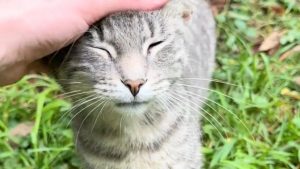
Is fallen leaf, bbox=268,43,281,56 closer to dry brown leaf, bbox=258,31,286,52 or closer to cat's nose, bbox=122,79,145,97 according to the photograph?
dry brown leaf, bbox=258,31,286,52

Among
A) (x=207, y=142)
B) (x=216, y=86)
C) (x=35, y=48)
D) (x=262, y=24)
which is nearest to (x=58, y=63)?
(x=35, y=48)

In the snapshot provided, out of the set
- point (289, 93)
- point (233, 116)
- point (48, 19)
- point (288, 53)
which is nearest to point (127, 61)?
point (48, 19)

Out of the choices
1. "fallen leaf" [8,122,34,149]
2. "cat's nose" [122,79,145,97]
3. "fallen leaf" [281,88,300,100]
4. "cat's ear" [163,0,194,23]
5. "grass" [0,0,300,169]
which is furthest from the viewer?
"fallen leaf" [281,88,300,100]

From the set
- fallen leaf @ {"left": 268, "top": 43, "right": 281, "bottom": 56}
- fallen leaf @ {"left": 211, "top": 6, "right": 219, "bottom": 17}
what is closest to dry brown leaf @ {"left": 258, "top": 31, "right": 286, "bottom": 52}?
fallen leaf @ {"left": 268, "top": 43, "right": 281, "bottom": 56}

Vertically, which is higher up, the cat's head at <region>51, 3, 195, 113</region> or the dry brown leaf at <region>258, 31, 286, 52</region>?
the dry brown leaf at <region>258, 31, 286, 52</region>

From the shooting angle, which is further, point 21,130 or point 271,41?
point 271,41

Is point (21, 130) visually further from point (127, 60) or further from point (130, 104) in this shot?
point (127, 60)

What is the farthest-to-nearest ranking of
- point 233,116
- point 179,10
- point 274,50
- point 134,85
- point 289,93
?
1. point 274,50
2. point 289,93
3. point 233,116
4. point 179,10
5. point 134,85

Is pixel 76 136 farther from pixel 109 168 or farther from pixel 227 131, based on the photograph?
pixel 227 131
